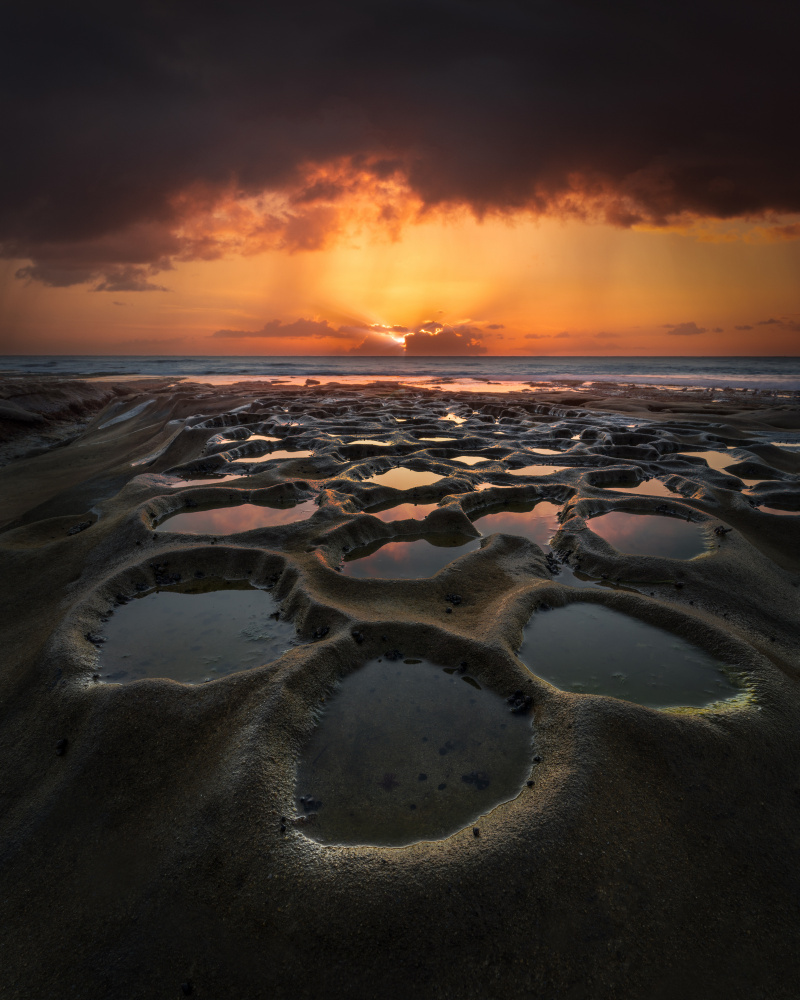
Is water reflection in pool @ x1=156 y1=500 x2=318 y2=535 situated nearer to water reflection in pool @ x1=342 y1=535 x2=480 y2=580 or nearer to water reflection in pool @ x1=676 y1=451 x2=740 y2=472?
water reflection in pool @ x1=342 y1=535 x2=480 y2=580

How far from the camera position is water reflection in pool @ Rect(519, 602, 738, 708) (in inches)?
217

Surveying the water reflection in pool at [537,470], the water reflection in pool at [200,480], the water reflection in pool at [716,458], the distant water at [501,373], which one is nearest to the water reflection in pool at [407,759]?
the water reflection in pool at [537,470]

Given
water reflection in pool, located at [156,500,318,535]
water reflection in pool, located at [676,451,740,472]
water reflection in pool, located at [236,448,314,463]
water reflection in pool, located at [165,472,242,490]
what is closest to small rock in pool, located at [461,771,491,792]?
water reflection in pool, located at [156,500,318,535]

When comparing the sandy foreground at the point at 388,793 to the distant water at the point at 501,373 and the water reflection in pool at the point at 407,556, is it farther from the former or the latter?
the distant water at the point at 501,373

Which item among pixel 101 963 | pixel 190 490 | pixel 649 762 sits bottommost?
pixel 101 963

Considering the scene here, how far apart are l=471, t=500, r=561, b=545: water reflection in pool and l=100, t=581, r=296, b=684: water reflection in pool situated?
19.1 ft

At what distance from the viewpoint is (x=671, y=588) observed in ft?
26.0

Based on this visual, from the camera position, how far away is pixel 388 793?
13.9 feet

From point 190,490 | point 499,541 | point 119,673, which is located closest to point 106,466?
point 190,490

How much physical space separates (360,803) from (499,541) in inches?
240

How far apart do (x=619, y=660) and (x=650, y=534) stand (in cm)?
554

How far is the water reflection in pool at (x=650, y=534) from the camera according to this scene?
9.60m

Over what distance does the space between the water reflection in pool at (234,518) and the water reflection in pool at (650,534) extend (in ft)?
24.3

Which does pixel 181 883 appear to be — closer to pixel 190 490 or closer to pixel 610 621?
pixel 610 621
